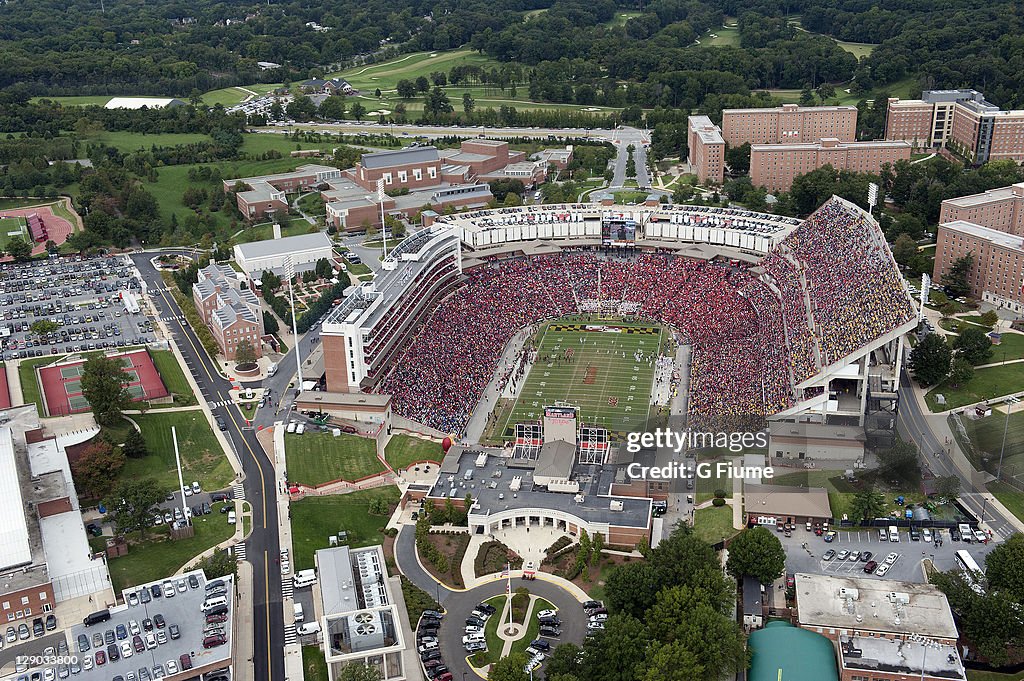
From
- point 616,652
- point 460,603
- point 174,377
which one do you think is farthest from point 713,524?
point 174,377

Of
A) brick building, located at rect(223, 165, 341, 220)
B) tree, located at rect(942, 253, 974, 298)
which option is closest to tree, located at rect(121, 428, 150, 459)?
brick building, located at rect(223, 165, 341, 220)

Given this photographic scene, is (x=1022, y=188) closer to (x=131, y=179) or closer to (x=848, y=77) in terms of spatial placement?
(x=848, y=77)

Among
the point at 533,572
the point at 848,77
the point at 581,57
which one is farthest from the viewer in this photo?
the point at 581,57

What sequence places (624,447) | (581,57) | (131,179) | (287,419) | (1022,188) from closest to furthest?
(624,447) < (287,419) < (1022,188) < (131,179) < (581,57)

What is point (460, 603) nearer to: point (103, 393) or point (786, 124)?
point (103, 393)

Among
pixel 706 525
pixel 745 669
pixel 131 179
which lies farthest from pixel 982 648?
pixel 131 179

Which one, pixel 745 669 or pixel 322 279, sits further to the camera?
pixel 322 279

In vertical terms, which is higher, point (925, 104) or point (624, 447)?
point (925, 104)
